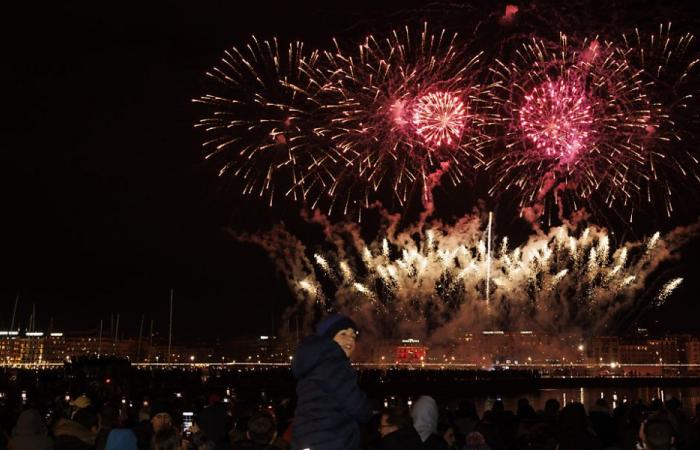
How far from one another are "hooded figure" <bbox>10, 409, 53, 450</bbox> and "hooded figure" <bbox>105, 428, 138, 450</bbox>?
427 mm

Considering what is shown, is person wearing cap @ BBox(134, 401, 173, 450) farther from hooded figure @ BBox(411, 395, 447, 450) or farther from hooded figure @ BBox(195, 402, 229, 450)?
hooded figure @ BBox(411, 395, 447, 450)

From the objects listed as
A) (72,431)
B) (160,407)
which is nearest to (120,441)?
(72,431)

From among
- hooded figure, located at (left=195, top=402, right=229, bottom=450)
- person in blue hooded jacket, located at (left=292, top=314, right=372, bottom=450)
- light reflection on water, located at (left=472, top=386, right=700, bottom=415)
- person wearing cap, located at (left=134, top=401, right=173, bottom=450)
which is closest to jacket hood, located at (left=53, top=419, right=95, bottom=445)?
person wearing cap, located at (left=134, top=401, right=173, bottom=450)

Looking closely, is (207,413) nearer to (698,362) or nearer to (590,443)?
(590,443)

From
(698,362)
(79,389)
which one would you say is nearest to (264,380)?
(79,389)

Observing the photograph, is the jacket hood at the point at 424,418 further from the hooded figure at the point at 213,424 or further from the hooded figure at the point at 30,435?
the hooded figure at the point at 30,435

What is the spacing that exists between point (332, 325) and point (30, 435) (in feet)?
9.82

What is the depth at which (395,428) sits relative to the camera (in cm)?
545

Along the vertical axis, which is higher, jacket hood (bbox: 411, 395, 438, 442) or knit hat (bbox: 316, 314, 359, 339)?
knit hat (bbox: 316, 314, 359, 339)

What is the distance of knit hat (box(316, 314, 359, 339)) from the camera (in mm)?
4785

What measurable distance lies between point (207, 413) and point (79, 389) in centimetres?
1892

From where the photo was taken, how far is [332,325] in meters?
4.80

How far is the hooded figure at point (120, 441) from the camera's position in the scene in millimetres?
6672

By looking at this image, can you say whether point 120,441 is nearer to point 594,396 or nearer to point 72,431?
point 72,431
